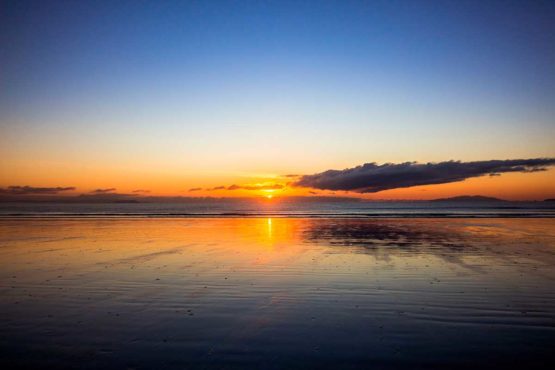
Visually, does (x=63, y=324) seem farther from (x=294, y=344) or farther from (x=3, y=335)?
(x=294, y=344)

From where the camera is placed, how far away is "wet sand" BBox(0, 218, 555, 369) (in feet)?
23.7

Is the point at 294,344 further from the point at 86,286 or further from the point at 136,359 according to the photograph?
the point at 86,286

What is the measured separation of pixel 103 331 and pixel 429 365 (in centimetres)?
725

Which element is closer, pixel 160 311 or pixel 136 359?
pixel 136 359

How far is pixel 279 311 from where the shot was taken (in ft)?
33.6

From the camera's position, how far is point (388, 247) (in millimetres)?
23516

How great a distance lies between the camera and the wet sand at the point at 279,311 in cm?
723

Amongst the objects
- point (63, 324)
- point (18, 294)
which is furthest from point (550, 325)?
point (18, 294)

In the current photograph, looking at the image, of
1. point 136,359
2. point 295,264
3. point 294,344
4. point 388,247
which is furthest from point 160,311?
point 388,247

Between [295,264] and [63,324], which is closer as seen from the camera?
[63,324]

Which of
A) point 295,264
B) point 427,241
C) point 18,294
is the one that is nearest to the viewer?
point 18,294

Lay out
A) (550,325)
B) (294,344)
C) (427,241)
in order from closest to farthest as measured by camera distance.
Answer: (294,344) < (550,325) < (427,241)

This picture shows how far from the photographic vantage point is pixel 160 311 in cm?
1027

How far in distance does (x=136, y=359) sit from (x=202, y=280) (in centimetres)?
714
